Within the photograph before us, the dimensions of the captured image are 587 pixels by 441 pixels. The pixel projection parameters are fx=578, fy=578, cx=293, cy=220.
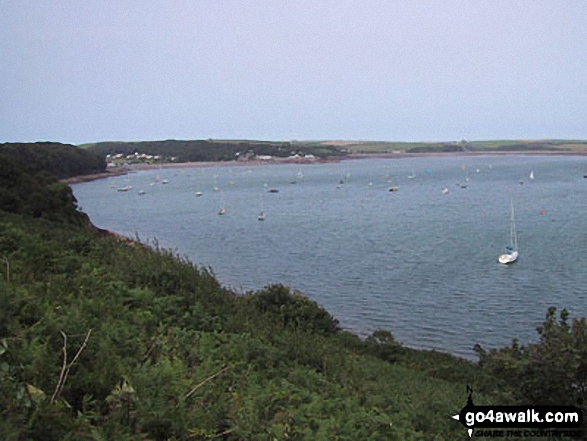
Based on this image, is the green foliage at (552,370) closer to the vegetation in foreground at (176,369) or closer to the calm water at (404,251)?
the vegetation in foreground at (176,369)

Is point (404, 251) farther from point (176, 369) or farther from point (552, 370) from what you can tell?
point (176, 369)

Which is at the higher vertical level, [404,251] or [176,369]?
[176,369]

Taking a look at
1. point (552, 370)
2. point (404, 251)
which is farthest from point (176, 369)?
point (404, 251)

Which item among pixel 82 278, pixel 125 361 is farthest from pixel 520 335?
pixel 125 361

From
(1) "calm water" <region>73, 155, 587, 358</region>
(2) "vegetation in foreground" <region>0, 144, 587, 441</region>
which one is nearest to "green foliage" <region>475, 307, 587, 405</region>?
(2) "vegetation in foreground" <region>0, 144, 587, 441</region>

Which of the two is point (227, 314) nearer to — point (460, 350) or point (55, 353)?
point (55, 353)

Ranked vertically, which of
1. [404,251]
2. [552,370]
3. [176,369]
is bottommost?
[404,251]

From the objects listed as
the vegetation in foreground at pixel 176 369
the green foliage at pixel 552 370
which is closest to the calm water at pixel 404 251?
the vegetation in foreground at pixel 176 369
